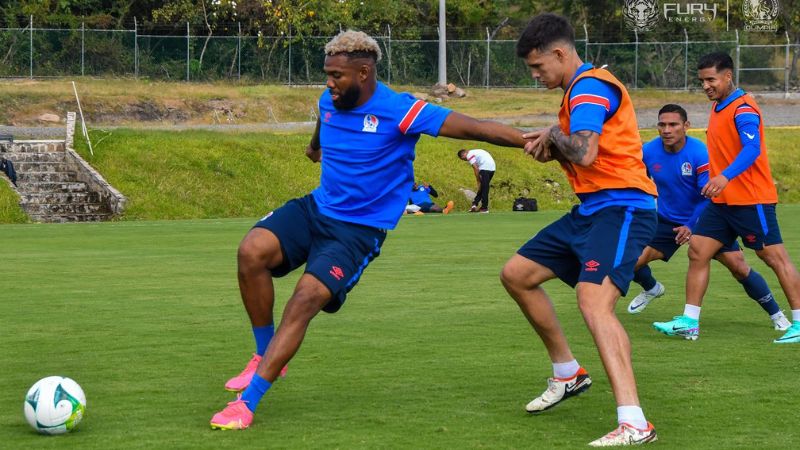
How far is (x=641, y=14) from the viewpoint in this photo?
59.0m

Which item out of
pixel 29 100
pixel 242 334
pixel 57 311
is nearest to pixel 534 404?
pixel 242 334

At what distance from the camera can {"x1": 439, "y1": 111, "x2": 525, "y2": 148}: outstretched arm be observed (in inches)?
276

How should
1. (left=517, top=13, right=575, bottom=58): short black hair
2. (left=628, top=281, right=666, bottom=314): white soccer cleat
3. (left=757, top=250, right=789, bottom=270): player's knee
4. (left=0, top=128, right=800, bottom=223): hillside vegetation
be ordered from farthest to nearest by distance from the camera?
(left=0, top=128, right=800, bottom=223): hillside vegetation < (left=628, top=281, right=666, bottom=314): white soccer cleat < (left=757, top=250, right=789, bottom=270): player's knee < (left=517, top=13, right=575, bottom=58): short black hair

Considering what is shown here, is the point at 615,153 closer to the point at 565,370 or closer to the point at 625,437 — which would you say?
the point at 565,370

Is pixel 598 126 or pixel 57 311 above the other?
pixel 598 126

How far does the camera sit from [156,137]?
32500 mm

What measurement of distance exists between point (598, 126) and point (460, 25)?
56.0 meters

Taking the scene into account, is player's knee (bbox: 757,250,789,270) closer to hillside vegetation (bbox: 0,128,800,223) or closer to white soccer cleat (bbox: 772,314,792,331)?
white soccer cleat (bbox: 772,314,792,331)

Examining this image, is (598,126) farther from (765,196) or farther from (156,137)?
(156,137)

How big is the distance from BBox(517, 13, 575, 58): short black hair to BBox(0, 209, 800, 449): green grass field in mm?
2082

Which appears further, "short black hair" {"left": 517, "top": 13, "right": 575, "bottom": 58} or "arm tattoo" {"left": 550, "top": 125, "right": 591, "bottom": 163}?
"short black hair" {"left": 517, "top": 13, "right": 575, "bottom": 58}

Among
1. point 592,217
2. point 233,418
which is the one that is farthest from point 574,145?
point 233,418

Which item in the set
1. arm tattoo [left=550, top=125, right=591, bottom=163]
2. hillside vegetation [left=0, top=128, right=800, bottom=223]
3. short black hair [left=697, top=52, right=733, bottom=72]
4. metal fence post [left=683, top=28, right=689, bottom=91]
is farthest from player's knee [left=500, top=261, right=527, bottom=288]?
metal fence post [left=683, top=28, right=689, bottom=91]

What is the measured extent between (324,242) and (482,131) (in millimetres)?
1130
